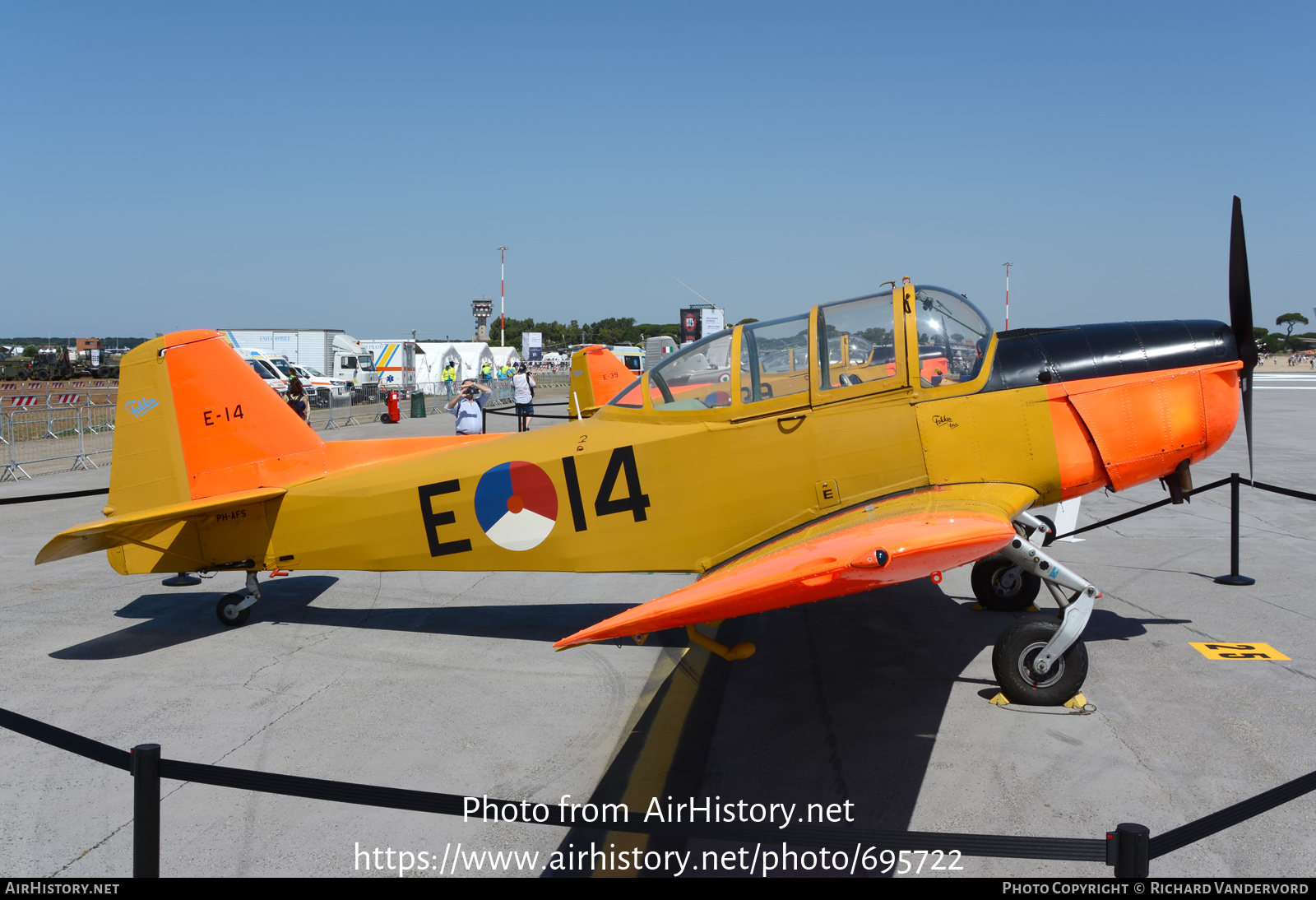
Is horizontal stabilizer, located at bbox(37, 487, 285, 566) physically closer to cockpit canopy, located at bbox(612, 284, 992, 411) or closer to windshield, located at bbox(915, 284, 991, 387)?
cockpit canopy, located at bbox(612, 284, 992, 411)

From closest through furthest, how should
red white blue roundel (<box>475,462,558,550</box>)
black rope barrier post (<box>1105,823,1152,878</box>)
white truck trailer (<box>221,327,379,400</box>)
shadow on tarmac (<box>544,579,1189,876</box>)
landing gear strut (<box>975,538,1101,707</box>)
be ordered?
black rope barrier post (<box>1105,823,1152,878</box>)
shadow on tarmac (<box>544,579,1189,876</box>)
landing gear strut (<box>975,538,1101,707</box>)
red white blue roundel (<box>475,462,558,550</box>)
white truck trailer (<box>221,327,379,400</box>)

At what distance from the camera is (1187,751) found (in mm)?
4215

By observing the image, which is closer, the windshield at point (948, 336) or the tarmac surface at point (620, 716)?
the tarmac surface at point (620, 716)

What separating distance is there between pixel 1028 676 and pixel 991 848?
3.16m

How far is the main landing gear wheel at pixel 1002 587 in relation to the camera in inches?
264

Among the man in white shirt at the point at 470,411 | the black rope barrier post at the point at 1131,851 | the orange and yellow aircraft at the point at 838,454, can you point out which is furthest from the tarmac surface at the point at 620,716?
the man in white shirt at the point at 470,411

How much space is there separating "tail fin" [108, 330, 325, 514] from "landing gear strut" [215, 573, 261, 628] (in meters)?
0.86

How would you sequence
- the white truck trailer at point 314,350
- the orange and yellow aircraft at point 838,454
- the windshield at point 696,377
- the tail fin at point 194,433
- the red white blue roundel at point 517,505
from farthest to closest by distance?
the white truck trailer at point 314,350 → the tail fin at point 194,433 → the red white blue roundel at point 517,505 → the windshield at point 696,377 → the orange and yellow aircraft at point 838,454

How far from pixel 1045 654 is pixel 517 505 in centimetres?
345

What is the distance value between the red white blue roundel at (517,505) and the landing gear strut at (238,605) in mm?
2301

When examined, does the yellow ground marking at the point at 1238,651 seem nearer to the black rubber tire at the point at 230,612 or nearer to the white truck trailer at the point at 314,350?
the black rubber tire at the point at 230,612

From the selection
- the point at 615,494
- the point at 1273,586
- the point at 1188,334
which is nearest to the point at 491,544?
the point at 615,494

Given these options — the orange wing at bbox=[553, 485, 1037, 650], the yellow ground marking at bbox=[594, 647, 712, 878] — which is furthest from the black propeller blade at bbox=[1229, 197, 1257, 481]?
the yellow ground marking at bbox=[594, 647, 712, 878]

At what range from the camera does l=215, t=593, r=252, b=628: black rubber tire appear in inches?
262
